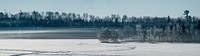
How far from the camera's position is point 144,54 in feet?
86.4

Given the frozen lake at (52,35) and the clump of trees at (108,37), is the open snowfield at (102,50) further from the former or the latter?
the frozen lake at (52,35)

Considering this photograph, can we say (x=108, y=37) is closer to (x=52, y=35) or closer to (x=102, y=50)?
(x=102, y=50)

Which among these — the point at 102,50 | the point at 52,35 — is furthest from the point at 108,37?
the point at 52,35

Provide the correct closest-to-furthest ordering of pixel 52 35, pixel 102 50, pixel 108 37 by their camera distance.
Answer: pixel 102 50 → pixel 108 37 → pixel 52 35

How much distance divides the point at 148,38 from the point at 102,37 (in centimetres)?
502

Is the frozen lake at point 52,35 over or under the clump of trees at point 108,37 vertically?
under

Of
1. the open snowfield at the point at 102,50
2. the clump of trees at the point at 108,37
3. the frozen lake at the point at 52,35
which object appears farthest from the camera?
the frozen lake at the point at 52,35

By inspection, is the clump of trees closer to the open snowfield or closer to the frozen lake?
the open snowfield

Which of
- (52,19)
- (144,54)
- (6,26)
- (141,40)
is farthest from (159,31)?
(52,19)

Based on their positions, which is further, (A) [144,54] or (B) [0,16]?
(B) [0,16]

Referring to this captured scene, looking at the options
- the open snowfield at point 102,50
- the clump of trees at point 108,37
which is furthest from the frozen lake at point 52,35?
the open snowfield at point 102,50

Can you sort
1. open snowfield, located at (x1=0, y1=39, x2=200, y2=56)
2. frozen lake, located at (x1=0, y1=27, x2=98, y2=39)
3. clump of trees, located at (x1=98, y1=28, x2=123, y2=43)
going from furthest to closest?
frozen lake, located at (x1=0, y1=27, x2=98, y2=39), clump of trees, located at (x1=98, y1=28, x2=123, y2=43), open snowfield, located at (x1=0, y1=39, x2=200, y2=56)

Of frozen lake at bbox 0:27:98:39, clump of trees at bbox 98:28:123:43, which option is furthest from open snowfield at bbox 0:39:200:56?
frozen lake at bbox 0:27:98:39

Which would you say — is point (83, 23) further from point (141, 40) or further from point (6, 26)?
point (141, 40)
